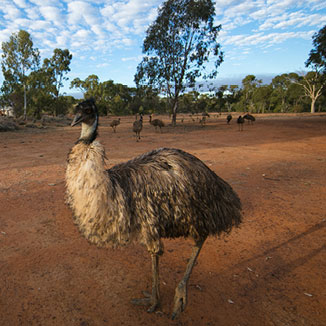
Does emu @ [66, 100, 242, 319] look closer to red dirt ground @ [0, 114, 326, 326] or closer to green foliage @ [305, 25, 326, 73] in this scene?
red dirt ground @ [0, 114, 326, 326]

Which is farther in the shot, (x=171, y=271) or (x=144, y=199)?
(x=171, y=271)

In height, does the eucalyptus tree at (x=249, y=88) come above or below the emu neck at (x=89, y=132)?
above

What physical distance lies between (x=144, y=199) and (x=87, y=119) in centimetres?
92

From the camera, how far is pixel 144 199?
8.09 ft

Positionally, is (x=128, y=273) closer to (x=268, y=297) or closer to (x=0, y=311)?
(x=0, y=311)

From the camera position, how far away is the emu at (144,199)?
2.31 metres

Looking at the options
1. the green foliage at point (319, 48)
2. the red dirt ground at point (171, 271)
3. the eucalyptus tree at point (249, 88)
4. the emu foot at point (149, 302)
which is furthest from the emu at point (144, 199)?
the eucalyptus tree at point (249, 88)

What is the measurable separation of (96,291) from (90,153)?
1611mm

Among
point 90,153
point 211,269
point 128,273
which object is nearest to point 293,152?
point 211,269

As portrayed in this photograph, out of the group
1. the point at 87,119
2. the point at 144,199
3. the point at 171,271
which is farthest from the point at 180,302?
the point at 87,119

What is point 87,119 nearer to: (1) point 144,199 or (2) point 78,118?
(2) point 78,118

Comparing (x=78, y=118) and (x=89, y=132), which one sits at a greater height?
(x=78, y=118)

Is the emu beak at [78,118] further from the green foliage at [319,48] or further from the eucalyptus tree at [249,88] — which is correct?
the eucalyptus tree at [249,88]

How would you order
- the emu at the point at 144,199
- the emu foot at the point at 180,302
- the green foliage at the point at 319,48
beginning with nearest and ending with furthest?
the emu at the point at 144,199, the emu foot at the point at 180,302, the green foliage at the point at 319,48
